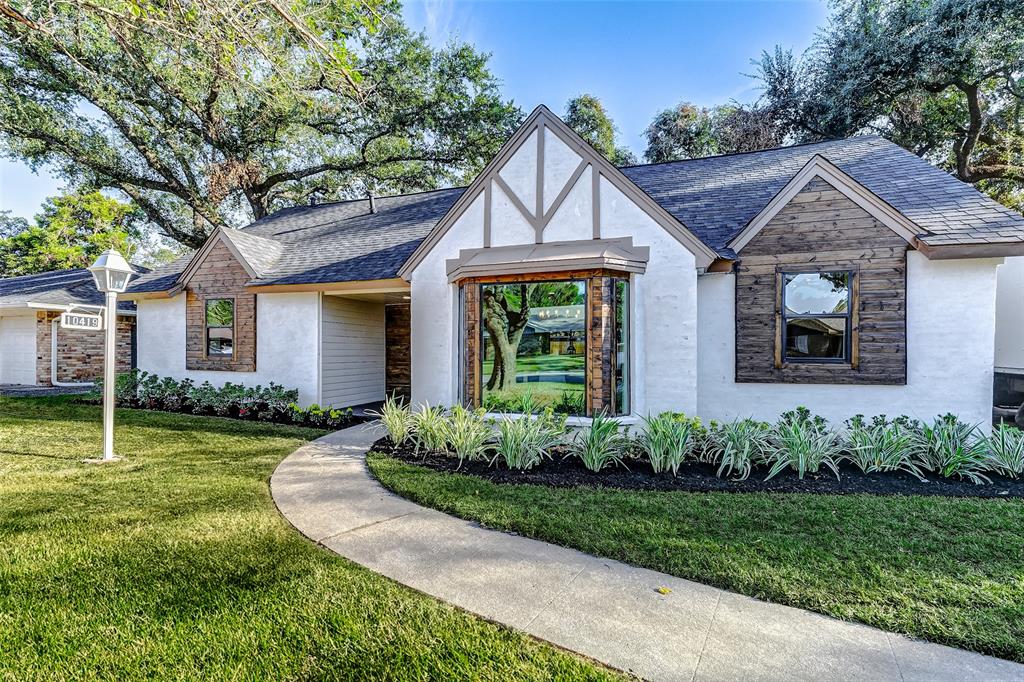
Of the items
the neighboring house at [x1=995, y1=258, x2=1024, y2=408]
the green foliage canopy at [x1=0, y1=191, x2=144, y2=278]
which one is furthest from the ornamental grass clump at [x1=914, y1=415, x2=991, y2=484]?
the green foliage canopy at [x1=0, y1=191, x2=144, y2=278]

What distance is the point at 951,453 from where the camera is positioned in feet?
19.6

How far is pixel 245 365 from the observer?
1154 cm

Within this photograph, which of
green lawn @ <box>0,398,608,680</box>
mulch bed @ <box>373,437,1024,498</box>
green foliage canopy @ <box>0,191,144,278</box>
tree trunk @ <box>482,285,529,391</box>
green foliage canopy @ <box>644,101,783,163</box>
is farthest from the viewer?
green foliage canopy @ <box>0,191,144,278</box>

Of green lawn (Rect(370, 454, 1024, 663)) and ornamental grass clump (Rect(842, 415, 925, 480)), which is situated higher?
ornamental grass clump (Rect(842, 415, 925, 480))

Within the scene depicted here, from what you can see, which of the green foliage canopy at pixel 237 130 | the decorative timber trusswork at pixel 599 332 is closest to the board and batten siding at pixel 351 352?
the decorative timber trusswork at pixel 599 332

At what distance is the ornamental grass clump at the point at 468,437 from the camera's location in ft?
21.7

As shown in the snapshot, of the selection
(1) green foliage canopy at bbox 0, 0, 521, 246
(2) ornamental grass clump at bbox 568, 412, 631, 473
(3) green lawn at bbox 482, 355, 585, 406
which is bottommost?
(2) ornamental grass clump at bbox 568, 412, 631, 473

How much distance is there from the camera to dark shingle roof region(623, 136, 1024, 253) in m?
7.25

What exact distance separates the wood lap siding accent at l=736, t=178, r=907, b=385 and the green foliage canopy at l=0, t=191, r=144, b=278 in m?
31.2

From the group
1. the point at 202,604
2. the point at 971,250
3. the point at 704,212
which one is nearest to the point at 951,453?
the point at 971,250

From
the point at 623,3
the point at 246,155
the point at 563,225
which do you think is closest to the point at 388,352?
the point at 563,225

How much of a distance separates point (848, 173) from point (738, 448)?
21.0 feet

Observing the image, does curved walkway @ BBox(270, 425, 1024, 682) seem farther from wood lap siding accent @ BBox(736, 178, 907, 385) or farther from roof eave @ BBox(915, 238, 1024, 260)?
roof eave @ BBox(915, 238, 1024, 260)

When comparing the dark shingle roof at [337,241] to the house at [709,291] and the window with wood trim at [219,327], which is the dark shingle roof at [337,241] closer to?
the window with wood trim at [219,327]
